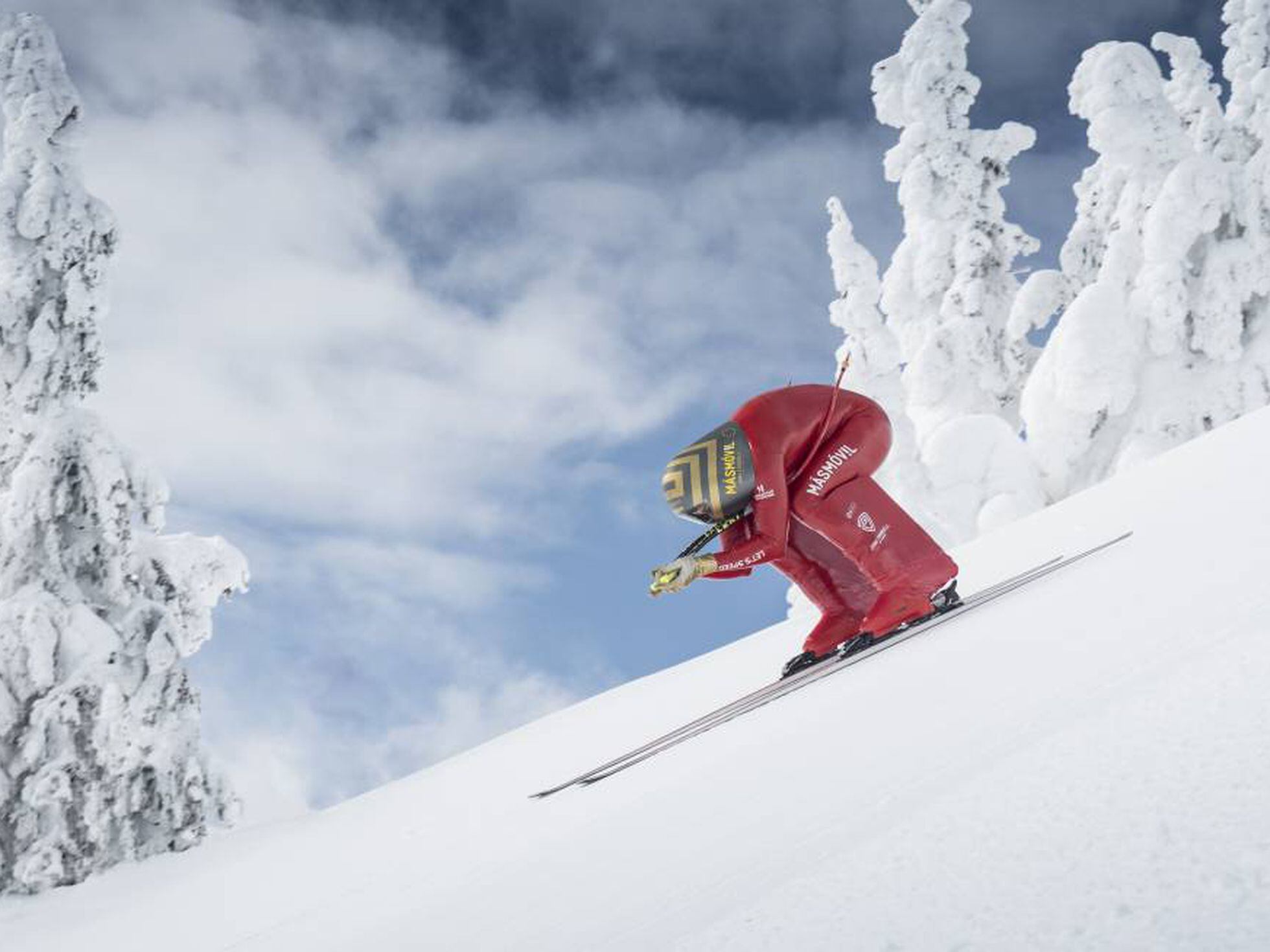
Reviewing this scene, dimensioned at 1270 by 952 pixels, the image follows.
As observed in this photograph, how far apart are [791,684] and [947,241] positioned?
1928 centimetres

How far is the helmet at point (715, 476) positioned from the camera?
11.4 feet

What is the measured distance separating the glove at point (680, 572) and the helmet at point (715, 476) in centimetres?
24

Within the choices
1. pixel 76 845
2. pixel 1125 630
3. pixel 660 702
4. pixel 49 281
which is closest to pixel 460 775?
pixel 660 702

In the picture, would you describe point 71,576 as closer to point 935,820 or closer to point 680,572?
point 680,572

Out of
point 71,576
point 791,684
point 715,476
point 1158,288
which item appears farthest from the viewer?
point 1158,288

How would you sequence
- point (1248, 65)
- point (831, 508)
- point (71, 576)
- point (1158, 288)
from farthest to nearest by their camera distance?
point (1248, 65), point (1158, 288), point (71, 576), point (831, 508)

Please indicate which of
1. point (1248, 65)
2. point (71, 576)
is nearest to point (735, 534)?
point (71, 576)

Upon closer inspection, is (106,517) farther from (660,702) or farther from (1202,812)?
(1202,812)

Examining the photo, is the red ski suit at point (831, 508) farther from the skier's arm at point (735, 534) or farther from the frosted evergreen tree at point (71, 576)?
the frosted evergreen tree at point (71, 576)

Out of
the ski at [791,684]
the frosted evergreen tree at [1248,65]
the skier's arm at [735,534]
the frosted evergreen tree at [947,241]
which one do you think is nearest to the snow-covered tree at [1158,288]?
the frosted evergreen tree at [1248,65]

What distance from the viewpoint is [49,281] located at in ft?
29.2

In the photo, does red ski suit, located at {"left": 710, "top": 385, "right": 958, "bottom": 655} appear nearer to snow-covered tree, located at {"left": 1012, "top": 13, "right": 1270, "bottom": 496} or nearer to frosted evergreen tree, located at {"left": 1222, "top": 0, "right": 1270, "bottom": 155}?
snow-covered tree, located at {"left": 1012, "top": 13, "right": 1270, "bottom": 496}

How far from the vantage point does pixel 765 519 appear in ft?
11.5

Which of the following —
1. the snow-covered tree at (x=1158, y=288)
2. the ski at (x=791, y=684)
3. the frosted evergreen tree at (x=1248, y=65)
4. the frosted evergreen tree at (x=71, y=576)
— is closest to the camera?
the ski at (x=791, y=684)
